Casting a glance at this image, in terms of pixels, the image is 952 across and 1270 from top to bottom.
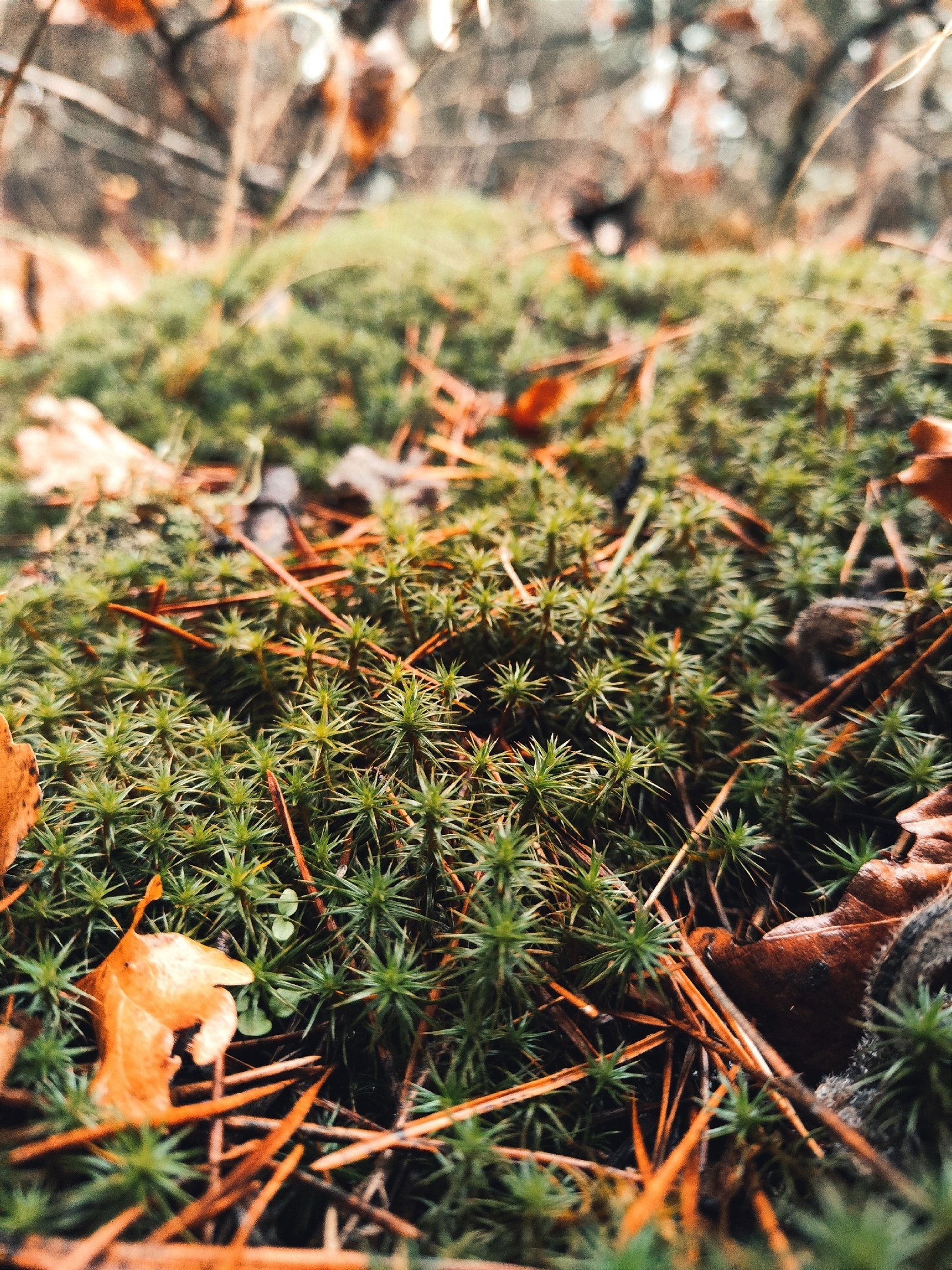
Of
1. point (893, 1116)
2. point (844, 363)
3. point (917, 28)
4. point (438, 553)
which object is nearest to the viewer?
point (893, 1116)

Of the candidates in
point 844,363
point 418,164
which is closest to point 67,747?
point 844,363

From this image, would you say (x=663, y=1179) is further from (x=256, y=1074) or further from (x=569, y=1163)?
(x=256, y=1074)

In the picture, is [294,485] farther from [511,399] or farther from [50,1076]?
[50,1076]

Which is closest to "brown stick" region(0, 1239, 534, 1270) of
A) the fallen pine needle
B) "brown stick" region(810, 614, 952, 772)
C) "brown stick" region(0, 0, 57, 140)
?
the fallen pine needle

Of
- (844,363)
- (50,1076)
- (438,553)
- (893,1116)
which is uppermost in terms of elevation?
(844,363)

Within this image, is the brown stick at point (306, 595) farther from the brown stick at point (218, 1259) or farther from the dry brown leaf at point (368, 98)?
the dry brown leaf at point (368, 98)

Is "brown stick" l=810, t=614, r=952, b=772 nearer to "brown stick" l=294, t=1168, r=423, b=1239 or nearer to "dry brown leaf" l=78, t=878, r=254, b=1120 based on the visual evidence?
"brown stick" l=294, t=1168, r=423, b=1239
